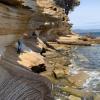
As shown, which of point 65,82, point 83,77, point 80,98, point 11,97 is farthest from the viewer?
point 83,77

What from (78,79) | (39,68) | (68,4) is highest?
(68,4)

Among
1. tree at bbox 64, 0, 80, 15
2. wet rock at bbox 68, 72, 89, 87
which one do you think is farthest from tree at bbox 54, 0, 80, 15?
wet rock at bbox 68, 72, 89, 87

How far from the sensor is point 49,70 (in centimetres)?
1980

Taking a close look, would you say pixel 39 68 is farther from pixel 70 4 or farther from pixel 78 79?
pixel 70 4

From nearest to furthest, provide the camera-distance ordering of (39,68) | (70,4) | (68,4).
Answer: (39,68)
(70,4)
(68,4)

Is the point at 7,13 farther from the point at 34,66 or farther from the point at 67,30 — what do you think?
the point at 67,30

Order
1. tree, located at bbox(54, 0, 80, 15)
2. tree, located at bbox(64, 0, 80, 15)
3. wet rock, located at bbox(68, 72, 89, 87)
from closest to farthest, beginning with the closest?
1. wet rock, located at bbox(68, 72, 89, 87)
2. tree, located at bbox(54, 0, 80, 15)
3. tree, located at bbox(64, 0, 80, 15)

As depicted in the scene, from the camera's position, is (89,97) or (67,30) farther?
(67,30)

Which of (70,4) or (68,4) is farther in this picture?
(68,4)

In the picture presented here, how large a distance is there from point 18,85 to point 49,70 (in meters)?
16.1

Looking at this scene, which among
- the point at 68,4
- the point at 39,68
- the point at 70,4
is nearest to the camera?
the point at 39,68

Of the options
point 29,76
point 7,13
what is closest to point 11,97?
point 29,76

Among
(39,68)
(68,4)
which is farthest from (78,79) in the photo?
(68,4)

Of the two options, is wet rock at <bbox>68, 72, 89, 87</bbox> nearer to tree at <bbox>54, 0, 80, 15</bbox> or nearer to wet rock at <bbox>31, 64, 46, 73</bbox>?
wet rock at <bbox>31, 64, 46, 73</bbox>
